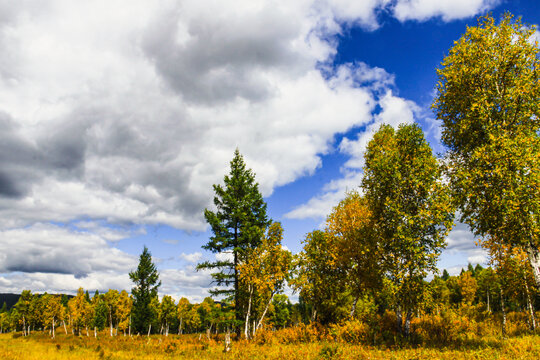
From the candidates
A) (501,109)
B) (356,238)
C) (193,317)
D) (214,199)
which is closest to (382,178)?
(356,238)

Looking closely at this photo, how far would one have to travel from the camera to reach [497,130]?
39.4ft

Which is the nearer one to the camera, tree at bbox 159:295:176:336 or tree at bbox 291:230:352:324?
tree at bbox 291:230:352:324

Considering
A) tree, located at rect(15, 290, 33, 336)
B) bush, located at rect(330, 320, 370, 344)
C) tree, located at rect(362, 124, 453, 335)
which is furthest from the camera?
tree, located at rect(15, 290, 33, 336)

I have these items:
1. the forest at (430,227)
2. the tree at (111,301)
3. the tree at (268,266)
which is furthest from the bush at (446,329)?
the tree at (111,301)

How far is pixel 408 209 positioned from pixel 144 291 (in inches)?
1961

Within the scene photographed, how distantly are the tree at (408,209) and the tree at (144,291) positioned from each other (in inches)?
1842

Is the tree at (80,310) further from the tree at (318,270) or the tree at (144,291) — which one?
the tree at (318,270)

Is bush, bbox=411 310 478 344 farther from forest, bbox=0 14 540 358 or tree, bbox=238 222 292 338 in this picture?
tree, bbox=238 222 292 338

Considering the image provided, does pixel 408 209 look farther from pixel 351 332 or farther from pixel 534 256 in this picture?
pixel 351 332

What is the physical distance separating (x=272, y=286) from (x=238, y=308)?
194 inches

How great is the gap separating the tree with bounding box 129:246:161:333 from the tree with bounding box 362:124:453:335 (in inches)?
1842

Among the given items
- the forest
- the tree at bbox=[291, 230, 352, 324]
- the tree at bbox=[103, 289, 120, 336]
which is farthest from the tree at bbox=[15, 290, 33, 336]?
the tree at bbox=[291, 230, 352, 324]

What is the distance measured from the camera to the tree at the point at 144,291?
159 feet

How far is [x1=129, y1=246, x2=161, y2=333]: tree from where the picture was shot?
4841 cm
